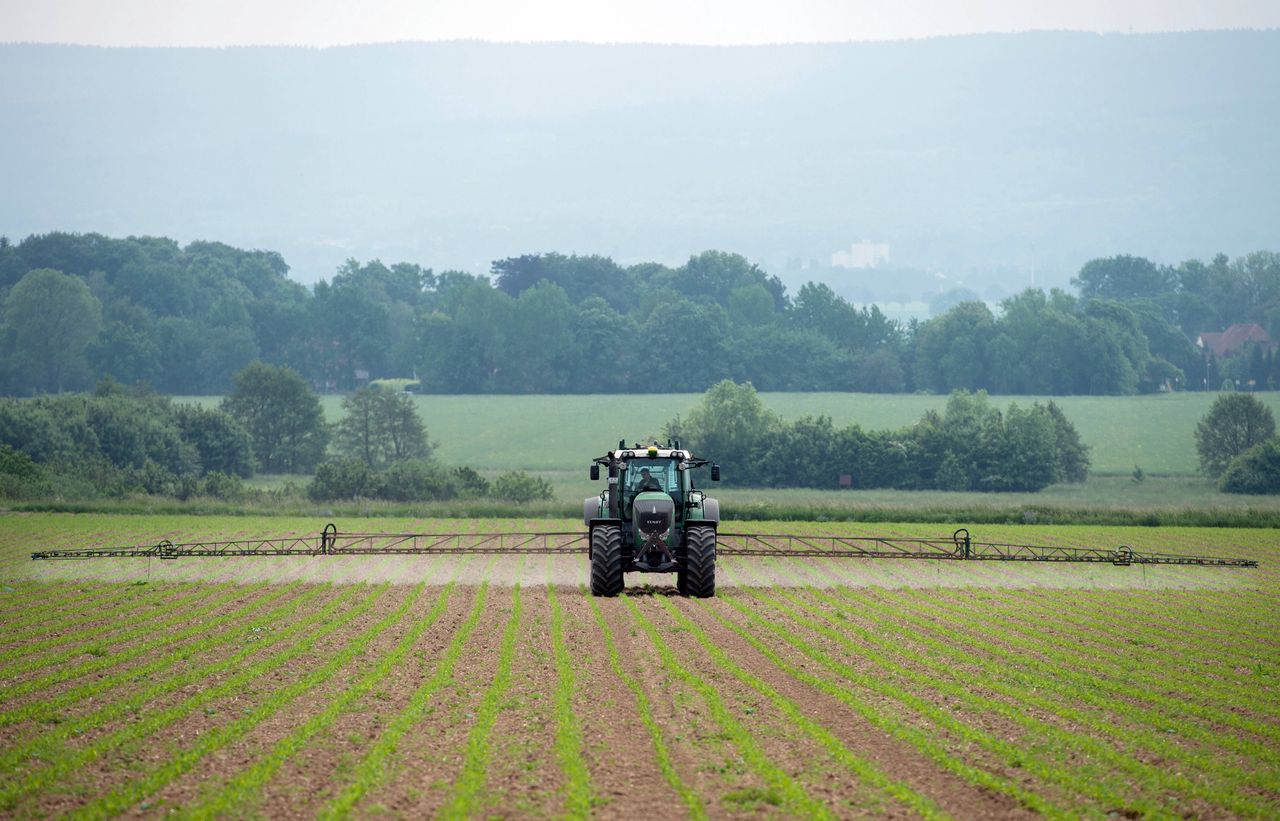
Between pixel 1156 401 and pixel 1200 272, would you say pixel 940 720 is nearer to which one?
pixel 1156 401

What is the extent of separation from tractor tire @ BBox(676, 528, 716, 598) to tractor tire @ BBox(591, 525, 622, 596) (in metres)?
1.44

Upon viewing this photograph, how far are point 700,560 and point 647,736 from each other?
13.3 metres

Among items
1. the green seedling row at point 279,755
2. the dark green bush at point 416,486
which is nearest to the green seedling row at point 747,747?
the green seedling row at point 279,755

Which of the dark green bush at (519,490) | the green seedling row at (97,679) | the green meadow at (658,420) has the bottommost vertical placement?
the green seedling row at (97,679)

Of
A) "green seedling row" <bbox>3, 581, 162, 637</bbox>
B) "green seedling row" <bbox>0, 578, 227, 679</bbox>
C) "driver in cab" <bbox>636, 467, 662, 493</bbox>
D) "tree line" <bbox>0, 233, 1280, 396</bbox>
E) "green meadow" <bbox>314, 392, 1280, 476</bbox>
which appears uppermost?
"tree line" <bbox>0, 233, 1280, 396</bbox>

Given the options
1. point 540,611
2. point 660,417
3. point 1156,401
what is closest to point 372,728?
point 540,611

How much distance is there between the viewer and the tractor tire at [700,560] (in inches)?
1152

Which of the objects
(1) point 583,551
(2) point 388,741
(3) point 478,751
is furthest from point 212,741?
(1) point 583,551

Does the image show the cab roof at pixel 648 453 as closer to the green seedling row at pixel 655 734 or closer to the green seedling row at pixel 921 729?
the green seedling row at pixel 655 734

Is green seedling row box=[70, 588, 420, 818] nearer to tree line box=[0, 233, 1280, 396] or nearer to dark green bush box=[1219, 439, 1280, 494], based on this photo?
dark green bush box=[1219, 439, 1280, 494]

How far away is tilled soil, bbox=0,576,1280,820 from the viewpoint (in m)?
13.5

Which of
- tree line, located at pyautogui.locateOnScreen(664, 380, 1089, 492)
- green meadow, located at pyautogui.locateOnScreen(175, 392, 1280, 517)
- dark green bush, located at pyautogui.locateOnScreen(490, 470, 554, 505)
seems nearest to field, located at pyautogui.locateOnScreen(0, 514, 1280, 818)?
green meadow, located at pyautogui.locateOnScreen(175, 392, 1280, 517)

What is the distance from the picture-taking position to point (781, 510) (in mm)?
60344

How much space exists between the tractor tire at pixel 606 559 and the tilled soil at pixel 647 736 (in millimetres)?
3181
